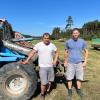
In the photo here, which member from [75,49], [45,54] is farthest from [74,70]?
[45,54]

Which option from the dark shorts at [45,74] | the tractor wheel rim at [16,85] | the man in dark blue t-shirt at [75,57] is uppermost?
the man in dark blue t-shirt at [75,57]

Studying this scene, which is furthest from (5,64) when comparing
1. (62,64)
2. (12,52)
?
(62,64)

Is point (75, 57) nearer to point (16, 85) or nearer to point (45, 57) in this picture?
point (45, 57)

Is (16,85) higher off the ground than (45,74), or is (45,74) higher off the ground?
(45,74)

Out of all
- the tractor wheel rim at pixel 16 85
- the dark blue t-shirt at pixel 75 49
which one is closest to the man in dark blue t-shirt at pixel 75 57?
the dark blue t-shirt at pixel 75 49

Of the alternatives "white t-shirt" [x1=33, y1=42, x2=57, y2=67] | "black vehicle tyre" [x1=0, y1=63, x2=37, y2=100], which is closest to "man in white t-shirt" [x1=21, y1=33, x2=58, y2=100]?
"white t-shirt" [x1=33, y1=42, x2=57, y2=67]

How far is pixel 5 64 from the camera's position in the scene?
24.6ft

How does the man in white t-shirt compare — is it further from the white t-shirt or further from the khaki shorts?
the khaki shorts

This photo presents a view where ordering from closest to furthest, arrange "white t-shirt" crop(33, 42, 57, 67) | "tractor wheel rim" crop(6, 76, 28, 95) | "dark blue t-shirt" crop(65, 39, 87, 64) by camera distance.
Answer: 1. "white t-shirt" crop(33, 42, 57, 67)
2. "tractor wheel rim" crop(6, 76, 28, 95)
3. "dark blue t-shirt" crop(65, 39, 87, 64)

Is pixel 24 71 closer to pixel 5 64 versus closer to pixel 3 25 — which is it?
pixel 5 64

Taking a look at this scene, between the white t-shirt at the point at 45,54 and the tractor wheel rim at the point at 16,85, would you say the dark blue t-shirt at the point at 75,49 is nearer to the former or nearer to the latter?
the white t-shirt at the point at 45,54

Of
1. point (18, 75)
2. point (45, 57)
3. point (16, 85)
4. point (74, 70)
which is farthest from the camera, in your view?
point (74, 70)

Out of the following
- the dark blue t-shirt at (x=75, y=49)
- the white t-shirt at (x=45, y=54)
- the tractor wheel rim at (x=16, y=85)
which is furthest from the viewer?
the dark blue t-shirt at (x=75, y=49)

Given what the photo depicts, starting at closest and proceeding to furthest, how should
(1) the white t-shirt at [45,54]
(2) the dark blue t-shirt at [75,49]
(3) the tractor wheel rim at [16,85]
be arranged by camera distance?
1. (1) the white t-shirt at [45,54]
2. (3) the tractor wheel rim at [16,85]
3. (2) the dark blue t-shirt at [75,49]
